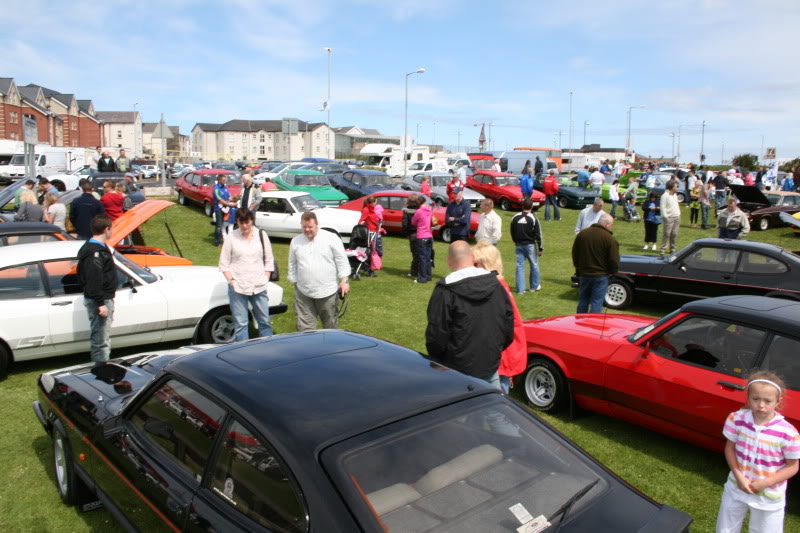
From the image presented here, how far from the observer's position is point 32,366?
281 inches

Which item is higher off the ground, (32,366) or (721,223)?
(721,223)

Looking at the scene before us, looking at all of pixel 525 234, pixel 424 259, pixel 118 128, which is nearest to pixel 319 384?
pixel 525 234

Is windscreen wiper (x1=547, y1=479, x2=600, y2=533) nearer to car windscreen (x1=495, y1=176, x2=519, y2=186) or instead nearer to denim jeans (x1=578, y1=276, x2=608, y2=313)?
denim jeans (x1=578, y1=276, x2=608, y2=313)

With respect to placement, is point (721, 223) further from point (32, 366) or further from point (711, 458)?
point (32, 366)

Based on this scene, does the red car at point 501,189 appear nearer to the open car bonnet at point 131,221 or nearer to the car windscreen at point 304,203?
the car windscreen at point 304,203

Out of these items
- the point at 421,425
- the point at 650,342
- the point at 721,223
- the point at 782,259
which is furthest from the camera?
the point at 721,223

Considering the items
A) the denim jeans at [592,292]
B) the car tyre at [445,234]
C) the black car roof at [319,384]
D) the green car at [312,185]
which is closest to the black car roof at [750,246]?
the denim jeans at [592,292]

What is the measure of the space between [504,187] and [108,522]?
21778 millimetres

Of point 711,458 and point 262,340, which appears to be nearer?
point 262,340

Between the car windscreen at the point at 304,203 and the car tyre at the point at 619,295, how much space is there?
8808 millimetres

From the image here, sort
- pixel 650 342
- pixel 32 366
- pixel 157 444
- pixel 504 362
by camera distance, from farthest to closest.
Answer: pixel 32 366 < pixel 650 342 < pixel 504 362 < pixel 157 444

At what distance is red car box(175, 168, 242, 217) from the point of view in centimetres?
1985

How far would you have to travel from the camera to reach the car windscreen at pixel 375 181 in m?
23.3

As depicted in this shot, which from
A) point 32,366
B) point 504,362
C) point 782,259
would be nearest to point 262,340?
point 504,362
